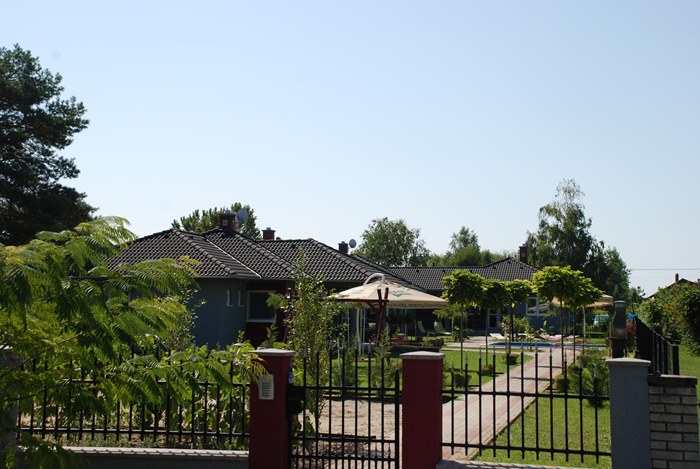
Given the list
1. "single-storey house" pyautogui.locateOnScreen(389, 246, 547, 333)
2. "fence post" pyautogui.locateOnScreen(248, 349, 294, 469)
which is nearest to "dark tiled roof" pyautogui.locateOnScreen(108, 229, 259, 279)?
"fence post" pyautogui.locateOnScreen(248, 349, 294, 469)

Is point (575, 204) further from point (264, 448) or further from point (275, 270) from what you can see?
point (264, 448)

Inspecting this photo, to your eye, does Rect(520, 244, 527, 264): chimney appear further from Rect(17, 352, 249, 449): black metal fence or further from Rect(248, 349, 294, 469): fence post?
Rect(248, 349, 294, 469): fence post

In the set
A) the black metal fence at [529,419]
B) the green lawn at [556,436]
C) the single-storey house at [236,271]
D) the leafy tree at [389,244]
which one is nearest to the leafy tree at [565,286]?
the black metal fence at [529,419]

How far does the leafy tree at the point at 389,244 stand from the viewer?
106625 millimetres

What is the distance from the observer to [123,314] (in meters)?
7.01

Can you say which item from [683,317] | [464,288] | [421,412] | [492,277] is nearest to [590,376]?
[464,288]

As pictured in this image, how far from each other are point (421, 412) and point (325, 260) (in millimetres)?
25874

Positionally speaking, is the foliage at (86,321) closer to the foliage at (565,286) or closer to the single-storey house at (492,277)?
the foliage at (565,286)

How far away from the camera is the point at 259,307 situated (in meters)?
30.5

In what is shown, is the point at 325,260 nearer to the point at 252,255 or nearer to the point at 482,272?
the point at 252,255

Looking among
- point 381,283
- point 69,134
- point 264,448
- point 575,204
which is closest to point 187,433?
point 264,448

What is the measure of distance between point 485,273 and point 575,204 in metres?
9.86

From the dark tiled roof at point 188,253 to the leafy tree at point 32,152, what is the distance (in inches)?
190

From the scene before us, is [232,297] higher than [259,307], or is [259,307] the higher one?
[232,297]
